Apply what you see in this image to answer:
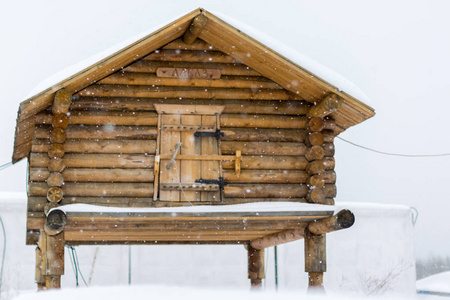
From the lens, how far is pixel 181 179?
30.3ft

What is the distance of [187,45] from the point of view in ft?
31.8

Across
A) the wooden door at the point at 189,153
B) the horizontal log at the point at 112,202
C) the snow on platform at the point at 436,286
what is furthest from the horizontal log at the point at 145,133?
the snow on platform at the point at 436,286

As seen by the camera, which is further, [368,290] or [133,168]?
[368,290]

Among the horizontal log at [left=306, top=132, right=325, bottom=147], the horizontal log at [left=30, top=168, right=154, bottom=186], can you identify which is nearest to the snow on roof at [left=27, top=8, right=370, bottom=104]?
the horizontal log at [left=306, top=132, right=325, bottom=147]

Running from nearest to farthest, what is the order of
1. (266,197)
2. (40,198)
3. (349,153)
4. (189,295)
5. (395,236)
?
1. (189,295)
2. (40,198)
3. (266,197)
4. (395,236)
5. (349,153)

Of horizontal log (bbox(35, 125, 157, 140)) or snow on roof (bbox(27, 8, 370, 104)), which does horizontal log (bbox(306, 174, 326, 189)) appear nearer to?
snow on roof (bbox(27, 8, 370, 104))

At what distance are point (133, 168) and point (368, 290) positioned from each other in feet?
45.5

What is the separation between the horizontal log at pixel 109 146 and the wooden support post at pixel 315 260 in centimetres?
304

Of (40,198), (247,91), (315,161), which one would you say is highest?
(247,91)

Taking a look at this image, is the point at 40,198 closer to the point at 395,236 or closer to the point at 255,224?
the point at 255,224

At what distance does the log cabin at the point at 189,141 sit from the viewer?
350 inches

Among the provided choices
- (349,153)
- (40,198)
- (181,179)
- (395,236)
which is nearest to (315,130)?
(181,179)

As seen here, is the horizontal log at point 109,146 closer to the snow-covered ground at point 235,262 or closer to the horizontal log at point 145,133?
the horizontal log at point 145,133

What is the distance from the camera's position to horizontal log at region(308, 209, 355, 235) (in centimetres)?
873
